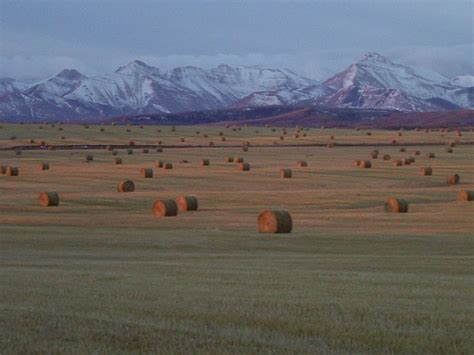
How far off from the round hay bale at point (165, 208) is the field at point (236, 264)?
541 millimetres

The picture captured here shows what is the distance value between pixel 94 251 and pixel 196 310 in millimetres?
11404

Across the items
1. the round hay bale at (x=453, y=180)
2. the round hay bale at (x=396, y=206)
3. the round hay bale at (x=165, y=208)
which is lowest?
the round hay bale at (x=453, y=180)

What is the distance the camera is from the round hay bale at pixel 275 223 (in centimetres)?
2830

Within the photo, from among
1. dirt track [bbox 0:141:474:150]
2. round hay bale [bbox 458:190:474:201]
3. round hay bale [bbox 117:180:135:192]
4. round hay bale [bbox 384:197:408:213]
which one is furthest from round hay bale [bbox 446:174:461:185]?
dirt track [bbox 0:141:474:150]

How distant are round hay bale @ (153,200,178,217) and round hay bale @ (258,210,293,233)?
17.6 ft

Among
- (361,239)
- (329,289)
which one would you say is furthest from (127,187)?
(329,289)

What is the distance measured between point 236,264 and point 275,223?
26.4 feet

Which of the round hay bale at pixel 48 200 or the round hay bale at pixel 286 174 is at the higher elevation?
the round hay bale at pixel 48 200

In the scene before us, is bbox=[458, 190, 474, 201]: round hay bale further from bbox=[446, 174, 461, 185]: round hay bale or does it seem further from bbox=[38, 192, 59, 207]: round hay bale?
bbox=[38, 192, 59, 207]: round hay bale

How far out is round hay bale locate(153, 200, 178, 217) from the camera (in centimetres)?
3328

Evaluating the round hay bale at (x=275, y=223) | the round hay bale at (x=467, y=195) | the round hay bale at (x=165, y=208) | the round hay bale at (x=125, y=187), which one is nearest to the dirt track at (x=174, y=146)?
the round hay bale at (x=125, y=187)

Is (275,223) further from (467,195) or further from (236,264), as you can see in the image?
(467,195)

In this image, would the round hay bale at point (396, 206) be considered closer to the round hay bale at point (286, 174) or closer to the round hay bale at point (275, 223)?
the round hay bale at point (275, 223)

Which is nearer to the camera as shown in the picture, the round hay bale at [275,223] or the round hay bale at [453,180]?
the round hay bale at [275,223]
